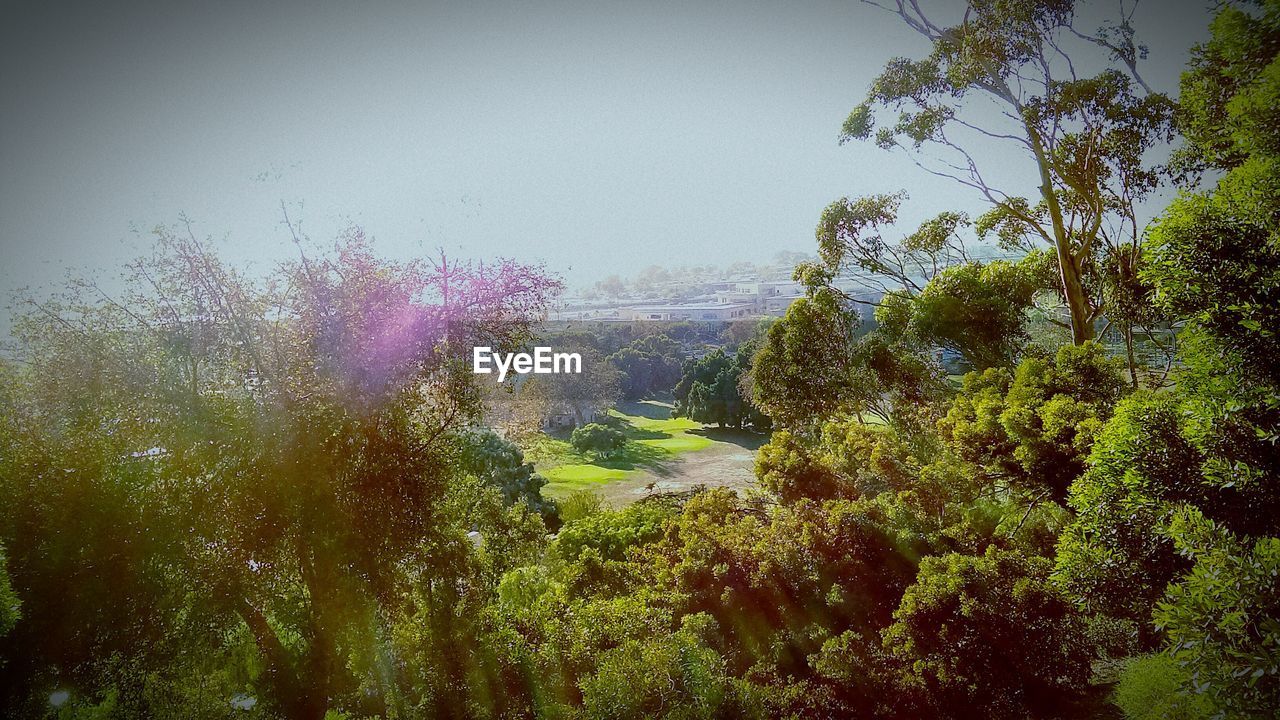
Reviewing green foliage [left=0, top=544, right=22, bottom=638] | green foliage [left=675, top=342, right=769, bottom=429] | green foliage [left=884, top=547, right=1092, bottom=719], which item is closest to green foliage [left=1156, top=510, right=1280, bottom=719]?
green foliage [left=884, top=547, right=1092, bottom=719]

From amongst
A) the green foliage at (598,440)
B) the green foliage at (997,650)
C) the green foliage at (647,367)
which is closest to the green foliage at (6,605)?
the green foliage at (997,650)

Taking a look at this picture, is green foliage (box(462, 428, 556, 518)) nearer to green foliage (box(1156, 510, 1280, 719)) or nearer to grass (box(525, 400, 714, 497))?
grass (box(525, 400, 714, 497))

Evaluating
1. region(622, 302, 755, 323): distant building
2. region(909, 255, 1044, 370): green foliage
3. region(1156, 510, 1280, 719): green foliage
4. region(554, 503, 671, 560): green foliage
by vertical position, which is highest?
region(622, 302, 755, 323): distant building

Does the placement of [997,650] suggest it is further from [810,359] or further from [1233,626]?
[810,359]

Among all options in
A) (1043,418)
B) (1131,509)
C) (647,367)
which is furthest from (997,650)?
(647,367)

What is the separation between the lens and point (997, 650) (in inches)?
241

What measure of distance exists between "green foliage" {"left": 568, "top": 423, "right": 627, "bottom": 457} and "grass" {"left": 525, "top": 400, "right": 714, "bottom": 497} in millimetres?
416

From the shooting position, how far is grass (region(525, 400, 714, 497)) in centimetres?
2783

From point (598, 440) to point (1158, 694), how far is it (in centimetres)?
3067

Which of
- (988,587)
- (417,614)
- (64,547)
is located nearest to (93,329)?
(64,547)

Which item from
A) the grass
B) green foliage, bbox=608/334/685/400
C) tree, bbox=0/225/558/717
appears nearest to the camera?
tree, bbox=0/225/558/717

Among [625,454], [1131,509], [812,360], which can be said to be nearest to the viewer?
[1131,509]

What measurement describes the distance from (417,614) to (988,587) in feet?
21.9

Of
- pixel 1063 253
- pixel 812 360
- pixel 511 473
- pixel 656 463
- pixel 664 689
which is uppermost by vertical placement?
pixel 1063 253
